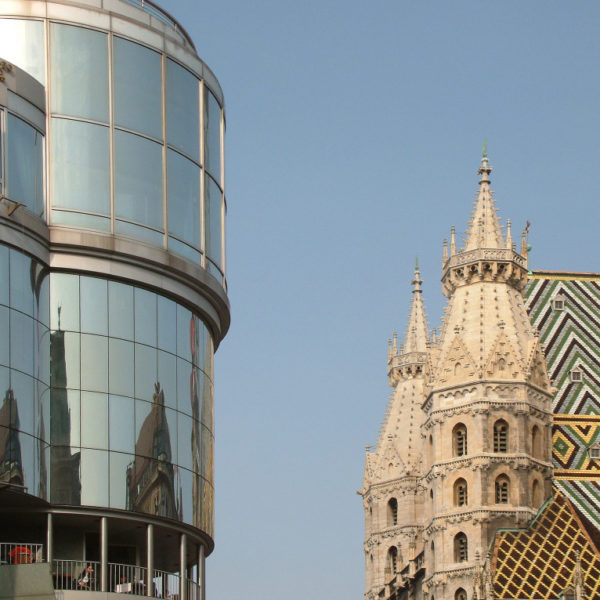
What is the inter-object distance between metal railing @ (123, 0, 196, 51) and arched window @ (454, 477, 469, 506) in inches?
1274

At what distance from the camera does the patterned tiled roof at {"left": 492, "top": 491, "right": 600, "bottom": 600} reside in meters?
79.4

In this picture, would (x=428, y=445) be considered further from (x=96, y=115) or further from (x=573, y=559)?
(x=96, y=115)

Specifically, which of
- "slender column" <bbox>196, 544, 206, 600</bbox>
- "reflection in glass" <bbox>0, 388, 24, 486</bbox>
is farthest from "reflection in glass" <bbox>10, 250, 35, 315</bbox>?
"slender column" <bbox>196, 544, 206, 600</bbox>

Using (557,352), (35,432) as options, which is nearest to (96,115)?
(35,432)

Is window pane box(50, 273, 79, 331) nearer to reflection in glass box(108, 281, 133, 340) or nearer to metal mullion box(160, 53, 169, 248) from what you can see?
reflection in glass box(108, 281, 133, 340)

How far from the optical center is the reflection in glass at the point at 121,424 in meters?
50.6

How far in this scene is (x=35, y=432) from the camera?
48.8 meters

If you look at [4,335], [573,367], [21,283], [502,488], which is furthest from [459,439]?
[4,335]

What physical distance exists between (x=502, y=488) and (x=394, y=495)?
20.4m

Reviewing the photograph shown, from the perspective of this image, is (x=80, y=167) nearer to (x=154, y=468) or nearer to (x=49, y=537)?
(x=154, y=468)

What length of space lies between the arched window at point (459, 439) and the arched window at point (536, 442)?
3.06 m

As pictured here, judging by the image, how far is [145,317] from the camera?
52.3m

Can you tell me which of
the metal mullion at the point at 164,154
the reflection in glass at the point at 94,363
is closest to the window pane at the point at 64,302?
the reflection in glass at the point at 94,363

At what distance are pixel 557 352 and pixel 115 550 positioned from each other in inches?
1713
